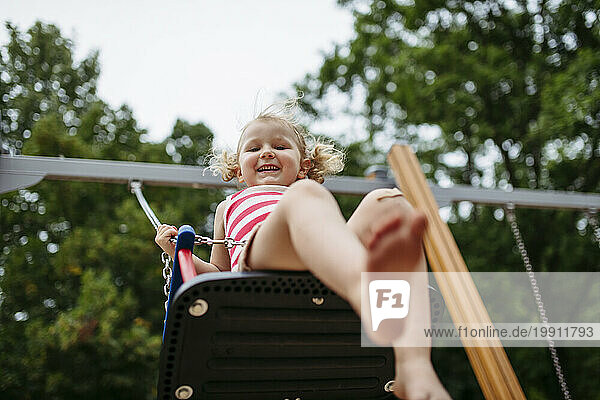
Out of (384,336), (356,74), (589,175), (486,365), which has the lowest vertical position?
(384,336)

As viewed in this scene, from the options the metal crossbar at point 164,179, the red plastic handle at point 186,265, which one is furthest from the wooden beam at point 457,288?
the red plastic handle at point 186,265

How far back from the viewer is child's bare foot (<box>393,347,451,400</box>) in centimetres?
84

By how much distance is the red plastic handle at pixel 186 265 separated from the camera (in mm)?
1173

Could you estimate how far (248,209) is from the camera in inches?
58.7

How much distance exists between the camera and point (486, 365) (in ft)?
6.45

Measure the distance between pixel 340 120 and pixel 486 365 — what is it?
7.60 metres

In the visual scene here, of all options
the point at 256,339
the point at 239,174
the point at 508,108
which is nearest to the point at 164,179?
the point at 239,174

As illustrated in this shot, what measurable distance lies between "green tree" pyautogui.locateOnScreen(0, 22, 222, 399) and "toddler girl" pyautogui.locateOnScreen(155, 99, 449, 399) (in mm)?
5059

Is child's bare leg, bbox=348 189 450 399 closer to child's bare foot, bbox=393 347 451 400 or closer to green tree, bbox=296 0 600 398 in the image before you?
child's bare foot, bbox=393 347 451 400

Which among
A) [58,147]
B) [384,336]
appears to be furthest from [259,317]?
[58,147]

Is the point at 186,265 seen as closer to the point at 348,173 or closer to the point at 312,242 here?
the point at 312,242

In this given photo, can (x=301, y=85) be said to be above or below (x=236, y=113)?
above

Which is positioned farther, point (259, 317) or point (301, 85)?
point (301, 85)

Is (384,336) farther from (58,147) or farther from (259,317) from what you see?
(58,147)
